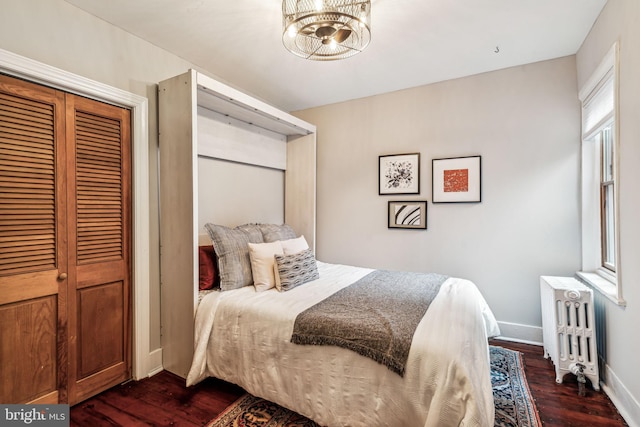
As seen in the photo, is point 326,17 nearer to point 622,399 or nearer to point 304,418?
point 304,418

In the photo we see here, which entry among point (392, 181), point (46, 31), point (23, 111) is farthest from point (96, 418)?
point (392, 181)

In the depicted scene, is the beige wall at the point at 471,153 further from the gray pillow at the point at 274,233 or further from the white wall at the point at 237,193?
the gray pillow at the point at 274,233

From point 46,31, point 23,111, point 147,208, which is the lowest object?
point 147,208

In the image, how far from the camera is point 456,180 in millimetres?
3148

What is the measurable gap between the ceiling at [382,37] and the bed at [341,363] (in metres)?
1.69

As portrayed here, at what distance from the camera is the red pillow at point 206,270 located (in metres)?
2.40

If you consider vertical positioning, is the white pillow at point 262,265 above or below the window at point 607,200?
below

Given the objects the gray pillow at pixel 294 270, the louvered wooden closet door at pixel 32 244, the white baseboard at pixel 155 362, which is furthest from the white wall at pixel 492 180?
the louvered wooden closet door at pixel 32 244

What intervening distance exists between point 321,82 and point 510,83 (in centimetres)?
189

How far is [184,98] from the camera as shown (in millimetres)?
2256

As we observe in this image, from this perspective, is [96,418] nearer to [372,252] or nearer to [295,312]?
[295,312]

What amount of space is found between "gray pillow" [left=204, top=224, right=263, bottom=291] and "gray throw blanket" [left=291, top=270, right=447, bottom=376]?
754 millimetres

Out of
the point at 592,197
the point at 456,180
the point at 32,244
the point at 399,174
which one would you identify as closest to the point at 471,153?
the point at 456,180

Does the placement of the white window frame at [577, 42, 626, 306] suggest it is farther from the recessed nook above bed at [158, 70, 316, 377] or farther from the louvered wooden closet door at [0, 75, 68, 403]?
the louvered wooden closet door at [0, 75, 68, 403]
